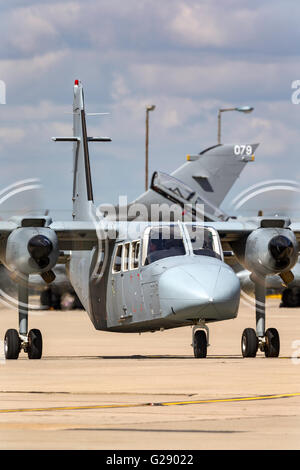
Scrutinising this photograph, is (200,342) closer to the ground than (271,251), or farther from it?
closer to the ground

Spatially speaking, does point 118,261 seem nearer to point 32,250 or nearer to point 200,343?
point 32,250

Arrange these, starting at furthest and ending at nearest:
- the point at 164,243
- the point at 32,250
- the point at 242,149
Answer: the point at 242,149
the point at 32,250
the point at 164,243

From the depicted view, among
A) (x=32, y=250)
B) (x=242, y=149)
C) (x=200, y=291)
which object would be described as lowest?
(x=200, y=291)

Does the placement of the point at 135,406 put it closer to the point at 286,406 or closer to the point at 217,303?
Answer: the point at 286,406

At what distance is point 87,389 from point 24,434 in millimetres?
4863

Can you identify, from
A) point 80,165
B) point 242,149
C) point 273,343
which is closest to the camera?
point 273,343

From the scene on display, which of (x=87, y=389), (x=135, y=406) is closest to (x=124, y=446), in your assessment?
(x=135, y=406)

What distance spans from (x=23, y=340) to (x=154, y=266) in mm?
3895

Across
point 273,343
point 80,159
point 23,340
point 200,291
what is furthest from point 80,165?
point 200,291

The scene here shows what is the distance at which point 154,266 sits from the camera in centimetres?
2189

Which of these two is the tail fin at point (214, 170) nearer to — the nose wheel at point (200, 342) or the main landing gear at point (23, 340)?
the main landing gear at point (23, 340)

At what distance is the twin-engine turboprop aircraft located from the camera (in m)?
20.7

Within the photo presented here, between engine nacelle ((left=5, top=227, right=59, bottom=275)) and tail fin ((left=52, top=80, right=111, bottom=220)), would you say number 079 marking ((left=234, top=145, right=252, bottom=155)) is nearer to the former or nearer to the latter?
tail fin ((left=52, top=80, right=111, bottom=220))

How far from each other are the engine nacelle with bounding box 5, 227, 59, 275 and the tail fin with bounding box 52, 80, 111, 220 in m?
5.32
